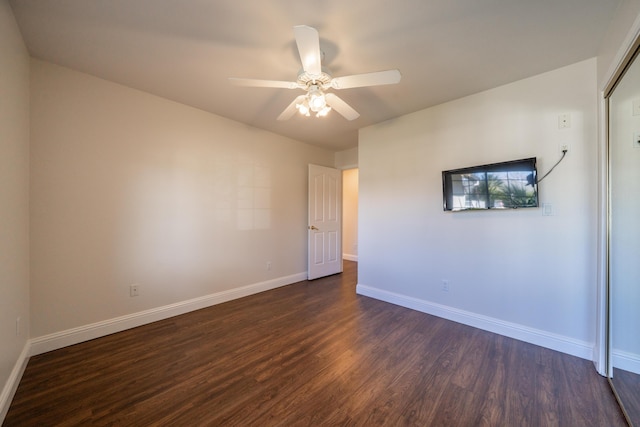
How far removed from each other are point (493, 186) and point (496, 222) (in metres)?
0.36

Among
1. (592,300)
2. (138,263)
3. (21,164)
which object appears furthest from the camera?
(138,263)

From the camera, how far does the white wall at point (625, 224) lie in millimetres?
1456

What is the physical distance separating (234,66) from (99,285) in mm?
2403

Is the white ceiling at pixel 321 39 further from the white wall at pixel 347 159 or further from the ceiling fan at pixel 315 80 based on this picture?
the white wall at pixel 347 159

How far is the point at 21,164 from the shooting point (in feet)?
5.81

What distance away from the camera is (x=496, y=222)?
7.74 feet

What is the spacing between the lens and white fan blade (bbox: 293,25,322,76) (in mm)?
1243

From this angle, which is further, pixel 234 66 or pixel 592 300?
pixel 234 66

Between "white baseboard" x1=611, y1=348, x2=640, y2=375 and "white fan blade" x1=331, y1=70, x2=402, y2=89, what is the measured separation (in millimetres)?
2332

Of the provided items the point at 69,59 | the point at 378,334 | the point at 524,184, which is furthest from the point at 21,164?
the point at 524,184

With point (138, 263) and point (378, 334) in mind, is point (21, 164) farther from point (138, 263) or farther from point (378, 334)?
point (378, 334)

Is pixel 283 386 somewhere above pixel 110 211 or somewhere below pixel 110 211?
below

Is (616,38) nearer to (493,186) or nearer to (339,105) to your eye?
(493,186)

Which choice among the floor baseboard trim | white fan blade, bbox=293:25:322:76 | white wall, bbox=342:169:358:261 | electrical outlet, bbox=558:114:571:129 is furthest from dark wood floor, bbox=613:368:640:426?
white wall, bbox=342:169:358:261
